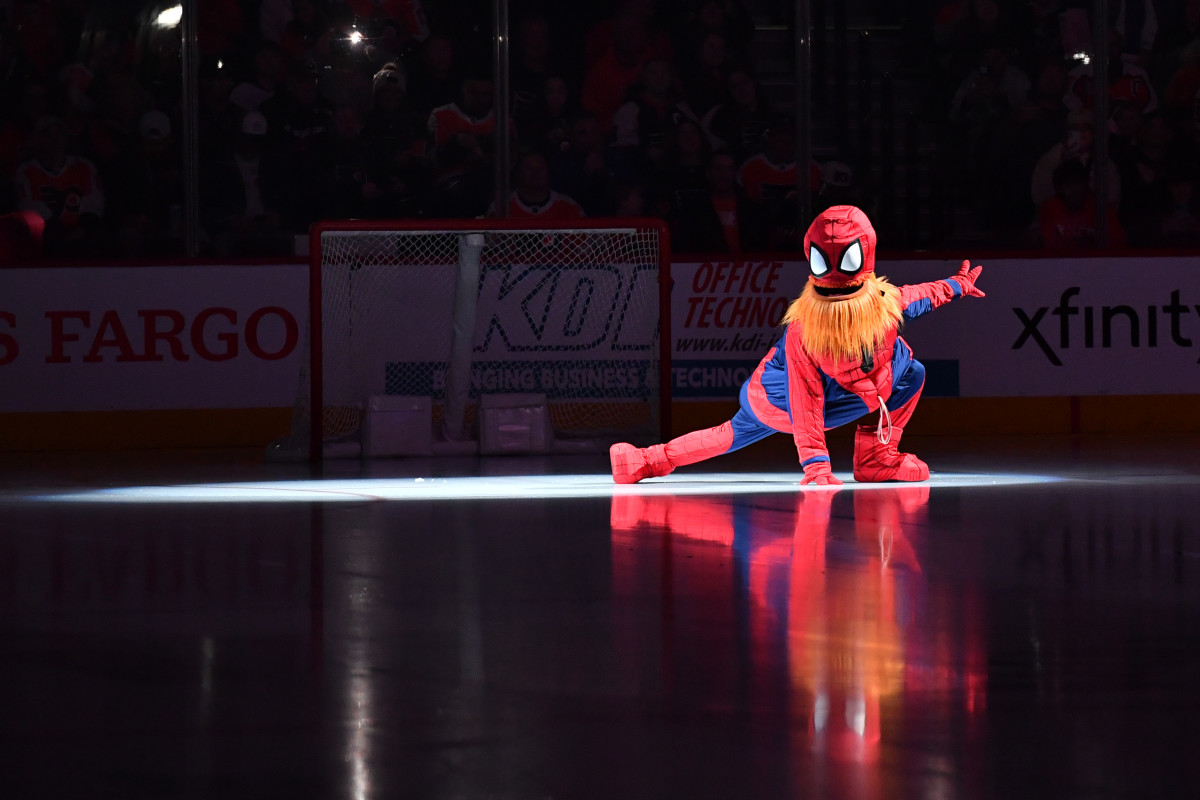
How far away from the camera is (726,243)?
31.4 feet

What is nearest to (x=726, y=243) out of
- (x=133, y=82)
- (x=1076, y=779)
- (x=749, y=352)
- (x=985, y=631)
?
(x=749, y=352)

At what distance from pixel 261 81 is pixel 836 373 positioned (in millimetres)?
5423

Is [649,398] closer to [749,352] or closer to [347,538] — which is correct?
[749,352]

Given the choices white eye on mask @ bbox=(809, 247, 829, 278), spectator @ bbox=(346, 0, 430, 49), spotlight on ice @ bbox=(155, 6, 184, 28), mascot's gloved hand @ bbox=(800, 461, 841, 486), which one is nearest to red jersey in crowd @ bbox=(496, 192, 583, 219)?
spectator @ bbox=(346, 0, 430, 49)

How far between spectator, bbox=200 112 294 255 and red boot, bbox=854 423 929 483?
4880 millimetres

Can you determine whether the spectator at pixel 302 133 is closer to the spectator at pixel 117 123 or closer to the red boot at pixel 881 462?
the spectator at pixel 117 123

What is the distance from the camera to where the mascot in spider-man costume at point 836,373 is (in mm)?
5734

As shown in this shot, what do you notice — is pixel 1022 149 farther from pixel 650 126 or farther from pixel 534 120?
pixel 534 120

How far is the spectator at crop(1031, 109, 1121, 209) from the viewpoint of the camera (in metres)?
9.59

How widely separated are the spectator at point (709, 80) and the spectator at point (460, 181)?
1.56 meters

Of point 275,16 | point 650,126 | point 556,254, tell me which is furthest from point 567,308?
point 275,16

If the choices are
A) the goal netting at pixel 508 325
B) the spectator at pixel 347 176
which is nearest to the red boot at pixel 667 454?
the goal netting at pixel 508 325

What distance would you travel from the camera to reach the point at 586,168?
976 centimetres

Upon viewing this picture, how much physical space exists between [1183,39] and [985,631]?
8287 mm
